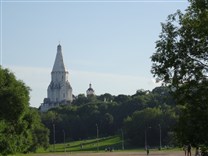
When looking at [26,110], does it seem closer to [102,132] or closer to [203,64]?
[203,64]

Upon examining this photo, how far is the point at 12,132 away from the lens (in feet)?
262

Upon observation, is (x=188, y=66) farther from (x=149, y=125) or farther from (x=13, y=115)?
(x=149, y=125)

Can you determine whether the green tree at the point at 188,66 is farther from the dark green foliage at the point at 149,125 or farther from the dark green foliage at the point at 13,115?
the dark green foliage at the point at 149,125

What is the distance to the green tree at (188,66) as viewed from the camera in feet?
100

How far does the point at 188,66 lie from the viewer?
30.9 m

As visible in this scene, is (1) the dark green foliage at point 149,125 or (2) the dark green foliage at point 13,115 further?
(1) the dark green foliage at point 149,125

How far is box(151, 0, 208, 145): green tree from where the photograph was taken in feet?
100

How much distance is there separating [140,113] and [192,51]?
117m

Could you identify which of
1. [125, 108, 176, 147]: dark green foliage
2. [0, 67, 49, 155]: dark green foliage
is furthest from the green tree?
[125, 108, 176, 147]: dark green foliage

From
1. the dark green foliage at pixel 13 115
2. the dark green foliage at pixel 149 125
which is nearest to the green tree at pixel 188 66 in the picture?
the dark green foliage at pixel 13 115

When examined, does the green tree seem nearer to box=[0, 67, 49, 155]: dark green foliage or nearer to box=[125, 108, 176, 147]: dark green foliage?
box=[0, 67, 49, 155]: dark green foliage

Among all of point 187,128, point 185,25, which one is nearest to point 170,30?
point 185,25

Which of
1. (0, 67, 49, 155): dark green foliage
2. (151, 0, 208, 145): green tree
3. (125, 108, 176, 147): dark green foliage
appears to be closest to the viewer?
(151, 0, 208, 145): green tree

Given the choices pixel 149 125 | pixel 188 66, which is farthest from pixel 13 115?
pixel 149 125
